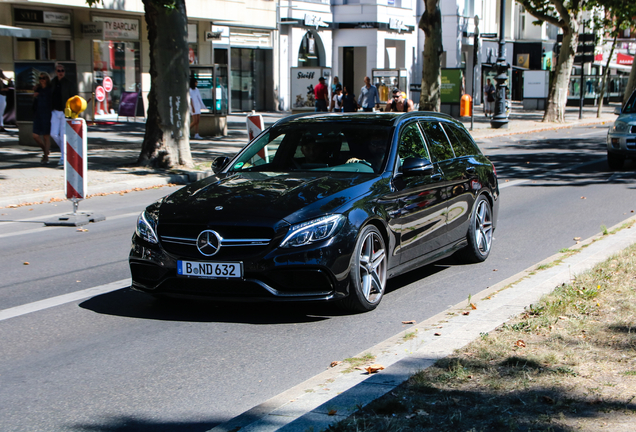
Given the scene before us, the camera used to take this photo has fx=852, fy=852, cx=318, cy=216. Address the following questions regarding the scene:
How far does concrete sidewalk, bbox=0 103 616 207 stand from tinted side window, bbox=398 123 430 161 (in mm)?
7927

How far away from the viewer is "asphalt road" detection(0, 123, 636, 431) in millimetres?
4469

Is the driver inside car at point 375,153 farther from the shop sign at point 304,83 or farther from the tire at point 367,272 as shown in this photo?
the shop sign at point 304,83

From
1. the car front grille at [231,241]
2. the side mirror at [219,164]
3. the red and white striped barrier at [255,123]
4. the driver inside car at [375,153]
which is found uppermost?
the red and white striped barrier at [255,123]

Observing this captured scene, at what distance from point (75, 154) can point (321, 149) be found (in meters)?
4.94

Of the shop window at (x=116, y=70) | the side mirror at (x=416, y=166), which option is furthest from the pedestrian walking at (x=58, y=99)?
the shop window at (x=116, y=70)

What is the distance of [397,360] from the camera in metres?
4.75

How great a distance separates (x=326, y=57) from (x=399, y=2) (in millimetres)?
6393

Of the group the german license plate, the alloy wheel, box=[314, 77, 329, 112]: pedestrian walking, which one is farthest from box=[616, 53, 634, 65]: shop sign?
the german license plate

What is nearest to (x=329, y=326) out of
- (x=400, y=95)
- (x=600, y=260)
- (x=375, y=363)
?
(x=375, y=363)

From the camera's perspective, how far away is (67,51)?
95.7 ft

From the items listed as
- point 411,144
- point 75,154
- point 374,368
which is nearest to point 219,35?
point 75,154

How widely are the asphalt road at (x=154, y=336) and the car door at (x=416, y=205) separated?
1.34 feet

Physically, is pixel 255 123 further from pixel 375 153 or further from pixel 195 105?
pixel 375 153

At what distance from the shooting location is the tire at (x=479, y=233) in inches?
329
